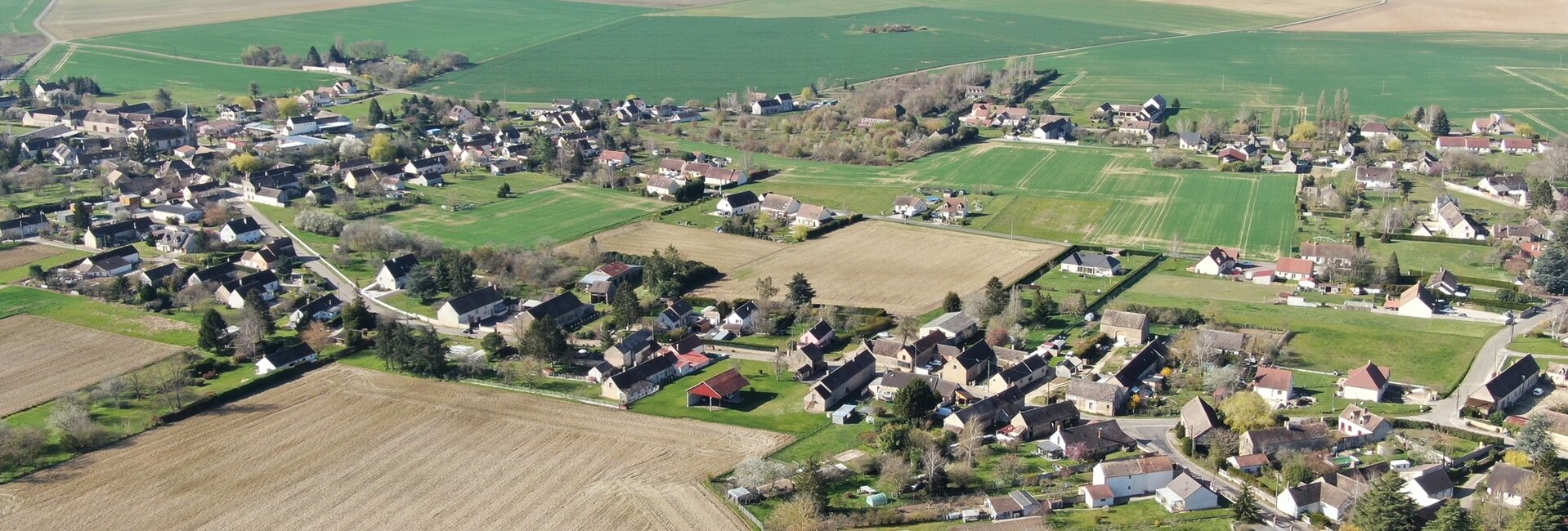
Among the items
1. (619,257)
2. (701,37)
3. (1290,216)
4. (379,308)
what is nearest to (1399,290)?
(1290,216)

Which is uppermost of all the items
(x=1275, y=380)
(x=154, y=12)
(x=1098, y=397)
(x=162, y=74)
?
(x=154, y=12)

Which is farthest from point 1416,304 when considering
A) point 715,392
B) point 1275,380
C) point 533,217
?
point 533,217

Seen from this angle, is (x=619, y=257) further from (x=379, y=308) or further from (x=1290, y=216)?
(x=1290, y=216)

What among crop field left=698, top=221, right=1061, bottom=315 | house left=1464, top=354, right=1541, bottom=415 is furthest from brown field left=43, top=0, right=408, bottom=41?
house left=1464, top=354, right=1541, bottom=415

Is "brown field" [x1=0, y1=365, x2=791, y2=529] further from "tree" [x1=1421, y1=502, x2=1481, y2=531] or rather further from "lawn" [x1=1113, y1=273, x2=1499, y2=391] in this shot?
"lawn" [x1=1113, y1=273, x2=1499, y2=391]

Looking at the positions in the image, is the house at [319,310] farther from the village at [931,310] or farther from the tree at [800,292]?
the tree at [800,292]

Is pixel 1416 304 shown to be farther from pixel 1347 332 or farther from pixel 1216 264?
pixel 1216 264

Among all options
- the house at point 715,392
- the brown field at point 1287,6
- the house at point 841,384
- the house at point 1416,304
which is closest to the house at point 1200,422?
the house at point 841,384
